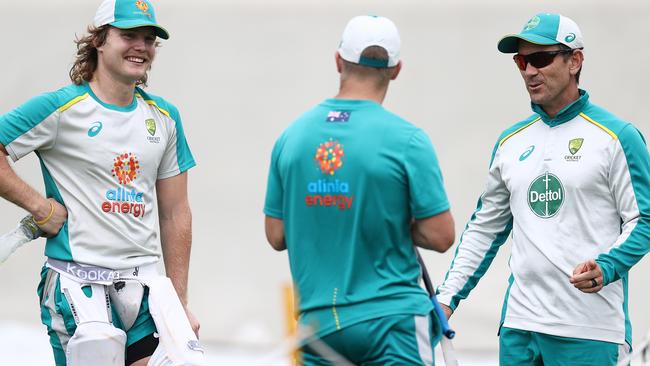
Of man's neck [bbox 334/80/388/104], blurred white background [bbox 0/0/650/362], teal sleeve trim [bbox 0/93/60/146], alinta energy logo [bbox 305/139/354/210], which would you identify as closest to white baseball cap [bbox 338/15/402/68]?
man's neck [bbox 334/80/388/104]

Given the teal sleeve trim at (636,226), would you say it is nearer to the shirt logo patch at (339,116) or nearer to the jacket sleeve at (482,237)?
the jacket sleeve at (482,237)

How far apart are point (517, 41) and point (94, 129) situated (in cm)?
139

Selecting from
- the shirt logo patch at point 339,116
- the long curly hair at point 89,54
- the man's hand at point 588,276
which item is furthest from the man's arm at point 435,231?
the long curly hair at point 89,54

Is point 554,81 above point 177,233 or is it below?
above

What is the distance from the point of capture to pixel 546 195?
406 centimetres

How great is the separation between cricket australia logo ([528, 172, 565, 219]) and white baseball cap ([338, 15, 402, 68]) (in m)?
0.87

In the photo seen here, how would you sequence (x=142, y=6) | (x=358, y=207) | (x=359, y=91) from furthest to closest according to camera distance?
(x=142, y=6), (x=359, y=91), (x=358, y=207)

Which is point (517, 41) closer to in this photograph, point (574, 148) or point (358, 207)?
point (574, 148)

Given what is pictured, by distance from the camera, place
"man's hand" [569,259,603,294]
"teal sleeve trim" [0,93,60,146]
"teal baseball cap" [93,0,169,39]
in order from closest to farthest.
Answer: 1. "man's hand" [569,259,603,294]
2. "teal sleeve trim" [0,93,60,146]
3. "teal baseball cap" [93,0,169,39]

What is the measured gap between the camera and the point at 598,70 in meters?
6.29

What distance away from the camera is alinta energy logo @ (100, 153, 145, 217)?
404 cm

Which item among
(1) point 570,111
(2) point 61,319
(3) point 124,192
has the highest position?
(1) point 570,111

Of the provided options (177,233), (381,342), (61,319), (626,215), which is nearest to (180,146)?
(177,233)

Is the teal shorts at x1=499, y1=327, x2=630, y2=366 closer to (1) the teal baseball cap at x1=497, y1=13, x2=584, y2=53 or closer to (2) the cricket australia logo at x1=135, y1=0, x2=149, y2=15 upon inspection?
(1) the teal baseball cap at x1=497, y1=13, x2=584, y2=53
